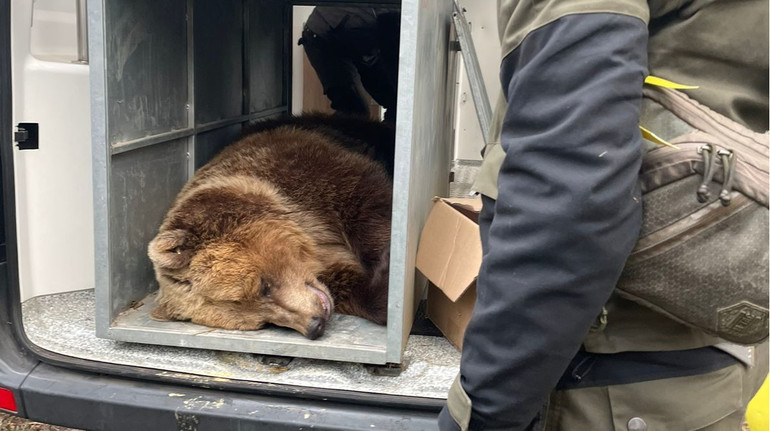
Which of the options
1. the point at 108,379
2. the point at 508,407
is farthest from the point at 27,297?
the point at 508,407

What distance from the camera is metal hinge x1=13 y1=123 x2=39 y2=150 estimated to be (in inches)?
113

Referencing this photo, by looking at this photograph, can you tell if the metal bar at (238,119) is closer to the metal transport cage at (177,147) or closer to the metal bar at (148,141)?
the metal transport cage at (177,147)

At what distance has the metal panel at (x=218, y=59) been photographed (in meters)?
4.29

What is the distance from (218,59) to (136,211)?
5.33 feet

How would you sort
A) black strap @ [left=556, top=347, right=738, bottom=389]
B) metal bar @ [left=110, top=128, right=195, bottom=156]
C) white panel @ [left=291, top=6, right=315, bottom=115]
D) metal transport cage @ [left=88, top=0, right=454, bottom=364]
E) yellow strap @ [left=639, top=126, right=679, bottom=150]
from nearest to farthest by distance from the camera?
yellow strap @ [left=639, top=126, right=679, bottom=150] < black strap @ [left=556, top=347, right=738, bottom=389] < metal transport cage @ [left=88, top=0, right=454, bottom=364] < metal bar @ [left=110, top=128, right=195, bottom=156] < white panel @ [left=291, top=6, right=315, bottom=115]

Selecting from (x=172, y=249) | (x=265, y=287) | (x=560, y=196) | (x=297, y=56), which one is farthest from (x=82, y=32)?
(x=297, y=56)

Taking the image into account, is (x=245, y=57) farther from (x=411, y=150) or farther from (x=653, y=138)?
(x=653, y=138)

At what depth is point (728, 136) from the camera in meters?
1.37

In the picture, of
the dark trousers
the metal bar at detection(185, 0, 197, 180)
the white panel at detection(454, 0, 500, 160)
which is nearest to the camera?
the metal bar at detection(185, 0, 197, 180)

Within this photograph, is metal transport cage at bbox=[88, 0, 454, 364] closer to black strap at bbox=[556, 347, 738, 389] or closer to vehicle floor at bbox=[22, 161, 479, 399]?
vehicle floor at bbox=[22, 161, 479, 399]

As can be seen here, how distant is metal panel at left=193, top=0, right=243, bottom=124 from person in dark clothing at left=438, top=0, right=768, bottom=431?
306 centimetres

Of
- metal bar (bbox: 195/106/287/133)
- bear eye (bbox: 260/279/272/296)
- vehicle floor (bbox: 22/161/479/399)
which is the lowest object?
vehicle floor (bbox: 22/161/479/399)

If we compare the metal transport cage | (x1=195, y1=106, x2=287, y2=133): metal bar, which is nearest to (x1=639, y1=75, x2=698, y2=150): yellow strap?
the metal transport cage

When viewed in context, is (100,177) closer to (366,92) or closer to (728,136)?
(728,136)
